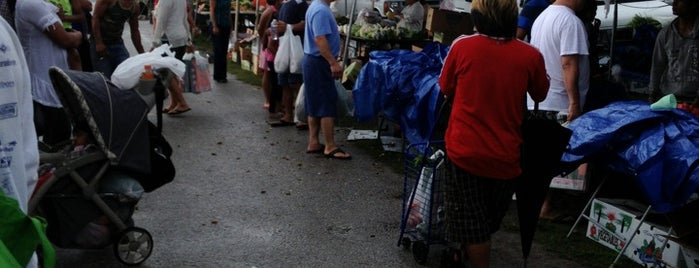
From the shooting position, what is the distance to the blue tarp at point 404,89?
24.3 feet

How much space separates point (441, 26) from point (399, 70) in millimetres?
2431

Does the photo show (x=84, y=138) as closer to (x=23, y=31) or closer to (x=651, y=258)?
(x=23, y=31)

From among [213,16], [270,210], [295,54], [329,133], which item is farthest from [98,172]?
[213,16]

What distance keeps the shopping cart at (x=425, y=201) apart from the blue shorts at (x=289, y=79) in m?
3.93

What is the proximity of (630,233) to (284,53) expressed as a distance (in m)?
4.67

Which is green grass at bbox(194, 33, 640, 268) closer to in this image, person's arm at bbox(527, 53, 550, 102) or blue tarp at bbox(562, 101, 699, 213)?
blue tarp at bbox(562, 101, 699, 213)

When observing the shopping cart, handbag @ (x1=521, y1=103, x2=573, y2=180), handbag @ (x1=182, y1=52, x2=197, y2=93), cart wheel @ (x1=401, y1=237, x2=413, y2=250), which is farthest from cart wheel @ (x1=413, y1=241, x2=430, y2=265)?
handbag @ (x1=182, y1=52, x2=197, y2=93)

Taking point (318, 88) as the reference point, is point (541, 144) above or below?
above

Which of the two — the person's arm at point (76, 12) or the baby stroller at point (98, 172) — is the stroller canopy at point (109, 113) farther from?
the person's arm at point (76, 12)

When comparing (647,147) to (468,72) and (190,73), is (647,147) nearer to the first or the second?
(468,72)

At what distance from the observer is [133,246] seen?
5.28m

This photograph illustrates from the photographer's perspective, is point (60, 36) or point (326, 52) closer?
point (60, 36)

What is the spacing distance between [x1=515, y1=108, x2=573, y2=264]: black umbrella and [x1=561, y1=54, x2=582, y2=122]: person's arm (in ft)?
4.08

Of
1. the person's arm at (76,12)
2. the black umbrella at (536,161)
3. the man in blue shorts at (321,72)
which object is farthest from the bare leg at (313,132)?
the black umbrella at (536,161)
